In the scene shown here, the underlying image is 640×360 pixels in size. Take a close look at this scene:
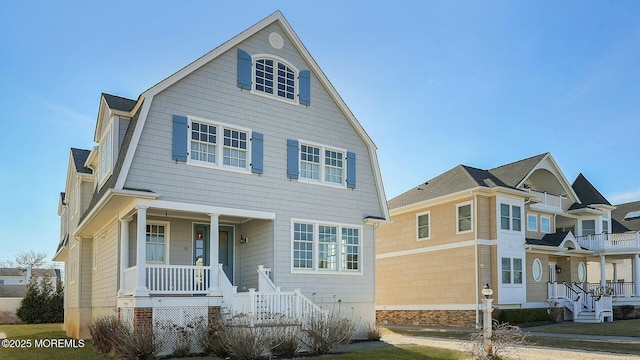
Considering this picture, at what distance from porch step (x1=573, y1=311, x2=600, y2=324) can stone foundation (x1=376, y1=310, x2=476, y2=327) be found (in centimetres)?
648

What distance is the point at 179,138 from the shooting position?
15.2 metres

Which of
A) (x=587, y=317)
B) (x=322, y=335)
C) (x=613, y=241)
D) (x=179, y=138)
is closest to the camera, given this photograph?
(x=322, y=335)

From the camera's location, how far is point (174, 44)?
52.9ft

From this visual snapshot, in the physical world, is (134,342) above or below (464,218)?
below

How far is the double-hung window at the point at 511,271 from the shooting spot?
24906 millimetres

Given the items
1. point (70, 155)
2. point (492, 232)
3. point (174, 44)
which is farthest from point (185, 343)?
point (492, 232)

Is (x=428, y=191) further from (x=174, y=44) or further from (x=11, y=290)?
(x=11, y=290)

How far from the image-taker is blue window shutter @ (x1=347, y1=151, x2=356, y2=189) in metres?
18.8

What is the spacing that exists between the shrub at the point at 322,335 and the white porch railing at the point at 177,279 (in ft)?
10.3

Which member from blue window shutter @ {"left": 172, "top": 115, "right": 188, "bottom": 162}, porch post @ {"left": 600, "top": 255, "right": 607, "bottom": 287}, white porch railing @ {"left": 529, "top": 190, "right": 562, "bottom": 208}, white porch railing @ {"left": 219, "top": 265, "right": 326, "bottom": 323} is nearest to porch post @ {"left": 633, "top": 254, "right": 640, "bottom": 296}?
porch post @ {"left": 600, "top": 255, "right": 607, "bottom": 287}

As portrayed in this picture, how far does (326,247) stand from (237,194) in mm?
3696

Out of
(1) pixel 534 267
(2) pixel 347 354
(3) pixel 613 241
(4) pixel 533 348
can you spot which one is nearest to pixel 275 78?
(2) pixel 347 354

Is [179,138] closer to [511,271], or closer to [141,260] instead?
[141,260]

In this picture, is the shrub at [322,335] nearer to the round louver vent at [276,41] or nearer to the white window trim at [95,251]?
the round louver vent at [276,41]
